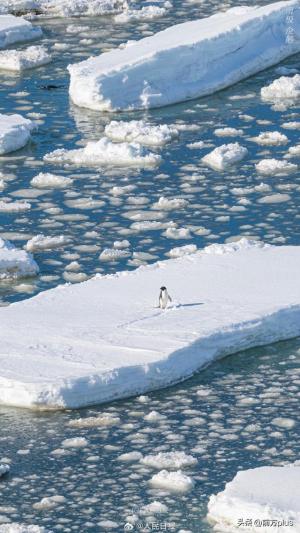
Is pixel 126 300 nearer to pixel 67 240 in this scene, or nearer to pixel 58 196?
pixel 67 240

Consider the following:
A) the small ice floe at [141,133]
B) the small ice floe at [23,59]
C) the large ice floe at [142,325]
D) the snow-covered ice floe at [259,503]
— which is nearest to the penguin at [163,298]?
the large ice floe at [142,325]

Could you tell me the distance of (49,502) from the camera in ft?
19.3

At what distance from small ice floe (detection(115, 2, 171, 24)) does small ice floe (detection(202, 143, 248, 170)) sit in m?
4.20

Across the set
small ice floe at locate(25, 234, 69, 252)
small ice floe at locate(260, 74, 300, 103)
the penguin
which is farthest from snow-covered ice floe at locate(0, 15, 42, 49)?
the penguin

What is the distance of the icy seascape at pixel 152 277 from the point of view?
238 inches

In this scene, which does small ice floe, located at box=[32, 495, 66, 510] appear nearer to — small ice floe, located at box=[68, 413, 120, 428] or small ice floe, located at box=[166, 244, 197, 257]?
small ice floe, located at box=[68, 413, 120, 428]

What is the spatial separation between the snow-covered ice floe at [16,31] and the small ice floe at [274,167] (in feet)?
13.9

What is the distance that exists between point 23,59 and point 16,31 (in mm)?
822

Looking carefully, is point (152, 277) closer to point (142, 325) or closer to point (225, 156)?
point (142, 325)

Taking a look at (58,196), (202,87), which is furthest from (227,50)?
(58,196)

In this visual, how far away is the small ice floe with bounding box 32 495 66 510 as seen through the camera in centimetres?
586

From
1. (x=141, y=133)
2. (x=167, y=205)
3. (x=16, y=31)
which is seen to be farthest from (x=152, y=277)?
(x=16, y=31)

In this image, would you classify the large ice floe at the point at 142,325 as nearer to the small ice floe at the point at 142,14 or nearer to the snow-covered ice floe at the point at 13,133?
the snow-covered ice floe at the point at 13,133

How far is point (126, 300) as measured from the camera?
7.64 meters
